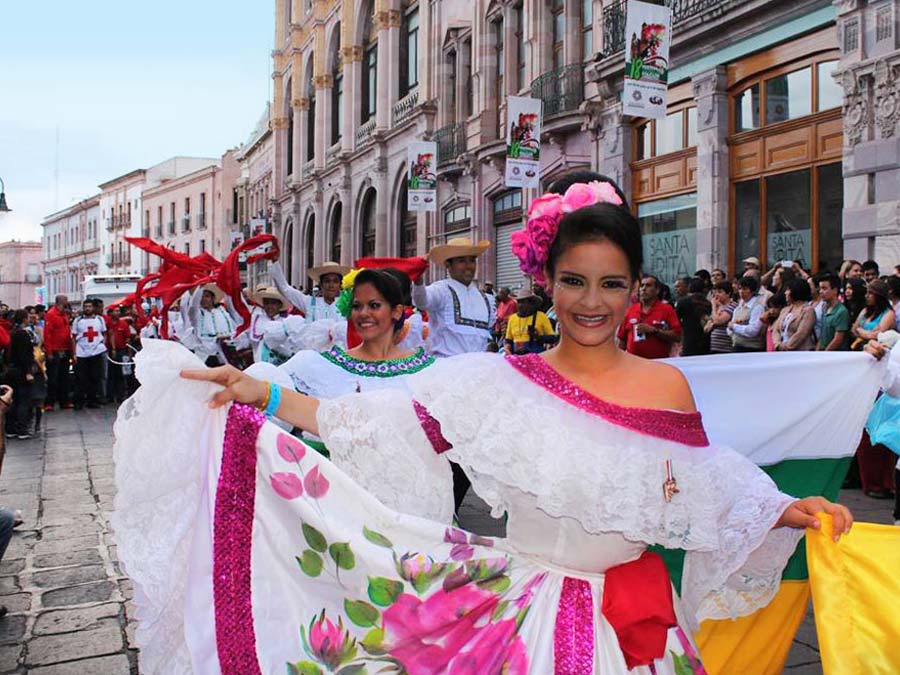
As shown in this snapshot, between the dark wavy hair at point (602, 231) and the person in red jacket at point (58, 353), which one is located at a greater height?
the dark wavy hair at point (602, 231)

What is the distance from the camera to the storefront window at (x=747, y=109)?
14.2 metres

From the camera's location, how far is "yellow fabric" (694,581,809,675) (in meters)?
2.98

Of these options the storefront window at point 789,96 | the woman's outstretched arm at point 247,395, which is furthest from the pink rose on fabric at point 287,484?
the storefront window at point 789,96

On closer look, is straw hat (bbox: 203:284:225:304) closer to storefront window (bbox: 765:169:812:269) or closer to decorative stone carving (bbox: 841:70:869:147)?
storefront window (bbox: 765:169:812:269)

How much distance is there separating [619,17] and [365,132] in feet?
54.7

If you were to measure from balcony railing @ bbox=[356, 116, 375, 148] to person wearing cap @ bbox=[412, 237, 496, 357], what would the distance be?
23138mm

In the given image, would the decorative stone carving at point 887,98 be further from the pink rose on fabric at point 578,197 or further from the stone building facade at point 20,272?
the stone building facade at point 20,272

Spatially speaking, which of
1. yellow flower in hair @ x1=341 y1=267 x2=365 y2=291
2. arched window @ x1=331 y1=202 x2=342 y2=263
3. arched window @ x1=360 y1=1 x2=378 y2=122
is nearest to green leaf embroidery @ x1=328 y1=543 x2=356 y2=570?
yellow flower in hair @ x1=341 y1=267 x2=365 y2=291

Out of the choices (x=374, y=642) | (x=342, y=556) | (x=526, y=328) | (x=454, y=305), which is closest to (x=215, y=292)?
(x=526, y=328)

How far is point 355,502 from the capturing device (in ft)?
8.96

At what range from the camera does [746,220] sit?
47.0ft

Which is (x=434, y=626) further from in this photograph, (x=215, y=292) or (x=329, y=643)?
(x=215, y=292)

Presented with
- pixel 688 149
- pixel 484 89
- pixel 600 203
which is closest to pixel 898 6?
pixel 688 149

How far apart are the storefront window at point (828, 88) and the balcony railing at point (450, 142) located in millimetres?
11626
